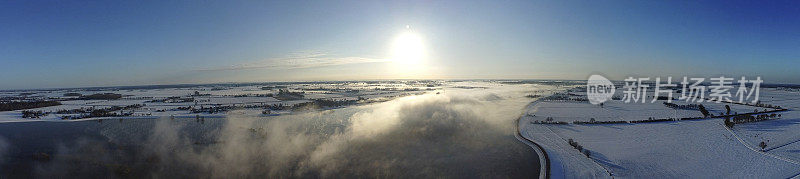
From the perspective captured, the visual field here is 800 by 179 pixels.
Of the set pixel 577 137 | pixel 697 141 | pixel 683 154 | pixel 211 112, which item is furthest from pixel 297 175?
pixel 211 112

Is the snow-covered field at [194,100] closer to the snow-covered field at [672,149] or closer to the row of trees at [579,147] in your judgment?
the row of trees at [579,147]

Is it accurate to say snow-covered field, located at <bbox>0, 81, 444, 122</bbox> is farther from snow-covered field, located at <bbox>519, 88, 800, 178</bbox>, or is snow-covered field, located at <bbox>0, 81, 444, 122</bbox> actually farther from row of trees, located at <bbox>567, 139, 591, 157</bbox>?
snow-covered field, located at <bbox>519, 88, 800, 178</bbox>

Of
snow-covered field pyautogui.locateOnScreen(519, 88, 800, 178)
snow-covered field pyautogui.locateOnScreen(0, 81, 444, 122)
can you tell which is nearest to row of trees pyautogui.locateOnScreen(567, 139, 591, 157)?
snow-covered field pyautogui.locateOnScreen(519, 88, 800, 178)

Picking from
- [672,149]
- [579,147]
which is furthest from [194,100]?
[672,149]

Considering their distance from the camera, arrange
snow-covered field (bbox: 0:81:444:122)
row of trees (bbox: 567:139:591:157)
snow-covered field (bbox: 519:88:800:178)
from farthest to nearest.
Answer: snow-covered field (bbox: 0:81:444:122) < row of trees (bbox: 567:139:591:157) < snow-covered field (bbox: 519:88:800:178)

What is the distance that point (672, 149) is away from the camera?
49.6 ft

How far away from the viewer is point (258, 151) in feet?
47.8

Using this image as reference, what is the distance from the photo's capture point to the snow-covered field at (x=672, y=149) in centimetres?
1215

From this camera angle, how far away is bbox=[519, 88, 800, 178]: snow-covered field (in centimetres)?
1215

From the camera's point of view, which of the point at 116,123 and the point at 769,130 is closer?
the point at 769,130

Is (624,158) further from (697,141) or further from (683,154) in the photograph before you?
(697,141)

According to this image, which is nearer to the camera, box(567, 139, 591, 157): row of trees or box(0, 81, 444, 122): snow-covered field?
box(567, 139, 591, 157): row of trees

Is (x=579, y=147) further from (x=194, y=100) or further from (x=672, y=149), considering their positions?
(x=194, y=100)

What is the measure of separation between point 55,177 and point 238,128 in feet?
31.4
